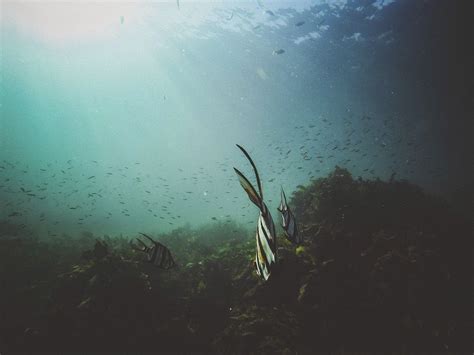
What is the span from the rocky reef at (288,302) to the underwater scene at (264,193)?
3cm

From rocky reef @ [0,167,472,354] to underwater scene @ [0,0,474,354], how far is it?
3 cm

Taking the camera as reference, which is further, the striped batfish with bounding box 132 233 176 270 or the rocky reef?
the rocky reef

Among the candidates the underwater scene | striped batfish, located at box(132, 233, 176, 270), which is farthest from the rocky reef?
striped batfish, located at box(132, 233, 176, 270)

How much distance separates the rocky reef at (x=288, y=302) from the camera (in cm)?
435

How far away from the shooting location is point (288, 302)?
5125mm

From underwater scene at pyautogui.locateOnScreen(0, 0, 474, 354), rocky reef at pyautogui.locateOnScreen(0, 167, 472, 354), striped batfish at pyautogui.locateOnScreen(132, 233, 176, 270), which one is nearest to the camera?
striped batfish at pyautogui.locateOnScreen(132, 233, 176, 270)

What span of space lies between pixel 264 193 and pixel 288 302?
4742 mm

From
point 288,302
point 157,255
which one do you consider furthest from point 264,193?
point 288,302

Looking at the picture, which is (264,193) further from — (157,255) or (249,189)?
(157,255)

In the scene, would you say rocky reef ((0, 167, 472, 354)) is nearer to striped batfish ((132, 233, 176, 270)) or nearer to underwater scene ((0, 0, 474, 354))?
underwater scene ((0, 0, 474, 354))

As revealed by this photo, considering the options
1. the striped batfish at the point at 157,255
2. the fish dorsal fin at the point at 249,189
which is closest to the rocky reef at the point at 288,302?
Result: the striped batfish at the point at 157,255

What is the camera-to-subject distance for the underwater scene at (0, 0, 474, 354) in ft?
15.0

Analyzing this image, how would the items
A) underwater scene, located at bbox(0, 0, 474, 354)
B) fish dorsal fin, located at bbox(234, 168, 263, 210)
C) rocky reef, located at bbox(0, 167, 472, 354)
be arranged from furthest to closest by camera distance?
underwater scene, located at bbox(0, 0, 474, 354)
rocky reef, located at bbox(0, 167, 472, 354)
fish dorsal fin, located at bbox(234, 168, 263, 210)

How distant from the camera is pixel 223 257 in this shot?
8.37 metres
